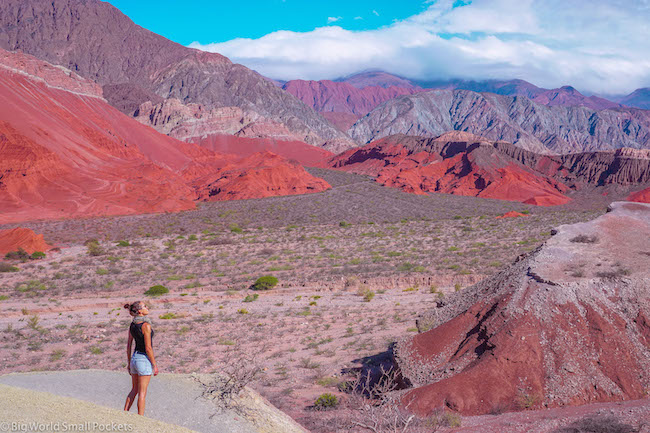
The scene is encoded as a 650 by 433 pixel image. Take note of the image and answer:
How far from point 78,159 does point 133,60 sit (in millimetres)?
134926

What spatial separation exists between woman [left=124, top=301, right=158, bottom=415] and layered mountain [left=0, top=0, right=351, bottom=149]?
148 metres

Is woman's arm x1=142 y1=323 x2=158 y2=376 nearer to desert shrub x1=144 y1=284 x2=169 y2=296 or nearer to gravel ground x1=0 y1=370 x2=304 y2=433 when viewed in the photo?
gravel ground x1=0 y1=370 x2=304 y2=433

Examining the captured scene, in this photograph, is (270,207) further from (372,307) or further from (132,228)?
(372,307)

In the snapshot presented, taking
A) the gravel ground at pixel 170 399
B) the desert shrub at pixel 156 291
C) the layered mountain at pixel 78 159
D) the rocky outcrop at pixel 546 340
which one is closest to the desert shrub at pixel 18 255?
the desert shrub at pixel 156 291

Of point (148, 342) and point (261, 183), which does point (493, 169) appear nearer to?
point (261, 183)

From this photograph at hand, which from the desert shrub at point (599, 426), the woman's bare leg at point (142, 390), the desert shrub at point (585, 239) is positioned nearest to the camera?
the desert shrub at point (599, 426)

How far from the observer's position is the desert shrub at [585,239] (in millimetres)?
10230

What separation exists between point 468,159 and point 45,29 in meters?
160

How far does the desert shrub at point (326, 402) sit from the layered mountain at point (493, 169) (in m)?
72.2

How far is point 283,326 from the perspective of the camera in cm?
1628

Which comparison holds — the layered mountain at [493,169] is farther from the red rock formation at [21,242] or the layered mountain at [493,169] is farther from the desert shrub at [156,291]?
the desert shrub at [156,291]

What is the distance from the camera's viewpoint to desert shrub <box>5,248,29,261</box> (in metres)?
30.7

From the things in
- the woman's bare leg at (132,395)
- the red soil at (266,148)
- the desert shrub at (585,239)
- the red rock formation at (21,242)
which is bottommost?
the red rock formation at (21,242)

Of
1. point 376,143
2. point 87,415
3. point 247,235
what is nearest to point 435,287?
point 87,415
